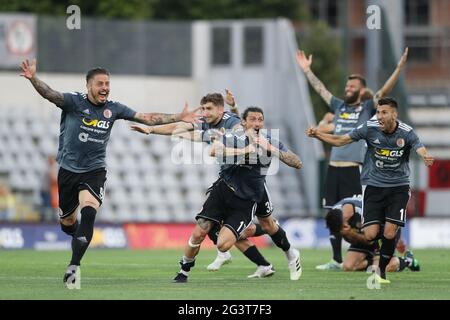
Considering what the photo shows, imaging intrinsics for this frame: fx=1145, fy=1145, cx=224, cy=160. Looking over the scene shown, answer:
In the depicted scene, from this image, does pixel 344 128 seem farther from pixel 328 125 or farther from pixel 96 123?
pixel 96 123

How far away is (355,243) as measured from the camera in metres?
17.1

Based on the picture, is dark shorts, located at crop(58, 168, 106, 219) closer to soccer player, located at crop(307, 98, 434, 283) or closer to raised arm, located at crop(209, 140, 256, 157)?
raised arm, located at crop(209, 140, 256, 157)

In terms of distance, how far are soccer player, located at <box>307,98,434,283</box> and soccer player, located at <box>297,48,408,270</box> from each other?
282 centimetres

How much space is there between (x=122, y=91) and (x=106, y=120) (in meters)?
19.6

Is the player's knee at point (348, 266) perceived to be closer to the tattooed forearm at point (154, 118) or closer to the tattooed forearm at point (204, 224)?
the tattooed forearm at point (204, 224)

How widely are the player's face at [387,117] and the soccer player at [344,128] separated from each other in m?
2.94

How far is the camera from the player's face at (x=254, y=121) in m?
14.4

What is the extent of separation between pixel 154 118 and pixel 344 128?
14.3 feet

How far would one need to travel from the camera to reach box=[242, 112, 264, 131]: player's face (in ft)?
47.2

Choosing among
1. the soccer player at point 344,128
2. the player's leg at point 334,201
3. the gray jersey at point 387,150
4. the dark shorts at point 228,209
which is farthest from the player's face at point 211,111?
the player's leg at point 334,201

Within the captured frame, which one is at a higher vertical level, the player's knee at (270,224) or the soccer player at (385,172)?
the soccer player at (385,172)

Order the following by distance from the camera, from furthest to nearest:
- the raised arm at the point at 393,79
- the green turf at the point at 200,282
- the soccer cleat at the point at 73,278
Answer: the raised arm at the point at 393,79 < the soccer cleat at the point at 73,278 < the green turf at the point at 200,282

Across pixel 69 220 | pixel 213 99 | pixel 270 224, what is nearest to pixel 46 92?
pixel 69 220
